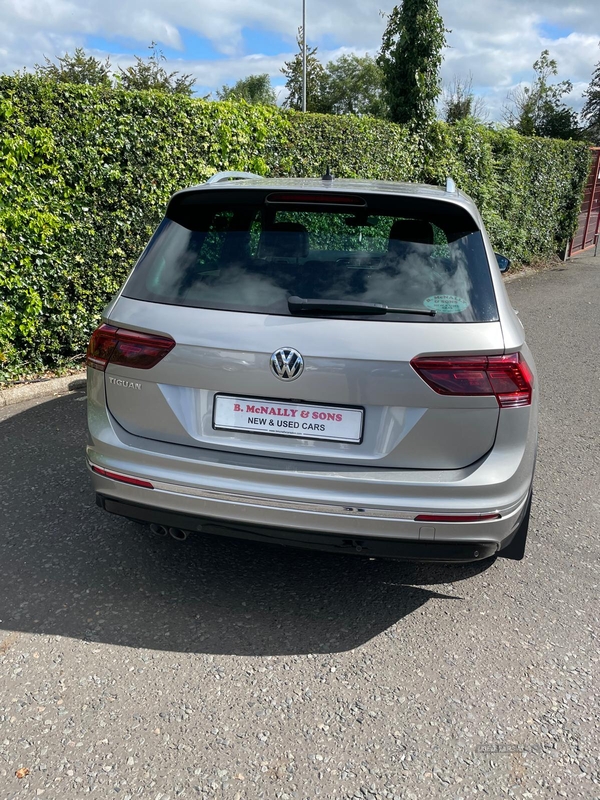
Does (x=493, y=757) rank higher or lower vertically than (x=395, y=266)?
lower

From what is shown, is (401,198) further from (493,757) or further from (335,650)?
(493,757)

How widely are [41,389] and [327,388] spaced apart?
4290 mm

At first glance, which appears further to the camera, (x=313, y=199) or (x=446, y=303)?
(x=313, y=199)

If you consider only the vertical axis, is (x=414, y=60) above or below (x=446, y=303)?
above

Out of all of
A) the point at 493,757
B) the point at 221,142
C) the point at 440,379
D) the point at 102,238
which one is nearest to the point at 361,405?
the point at 440,379

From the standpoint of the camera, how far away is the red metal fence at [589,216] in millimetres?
19641

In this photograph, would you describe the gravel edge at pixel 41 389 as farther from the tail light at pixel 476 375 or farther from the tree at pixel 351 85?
the tree at pixel 351 85

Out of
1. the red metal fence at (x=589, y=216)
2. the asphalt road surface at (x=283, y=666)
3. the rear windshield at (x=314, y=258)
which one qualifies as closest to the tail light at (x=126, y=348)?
the rear windshield at (x=314, y=258)

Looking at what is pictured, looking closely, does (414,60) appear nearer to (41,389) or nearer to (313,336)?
(41,389)

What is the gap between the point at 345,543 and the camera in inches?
107

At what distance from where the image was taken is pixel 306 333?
2.62m

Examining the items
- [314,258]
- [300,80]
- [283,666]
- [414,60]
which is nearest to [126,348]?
[314,258]

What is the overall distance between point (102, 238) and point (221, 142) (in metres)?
1.93

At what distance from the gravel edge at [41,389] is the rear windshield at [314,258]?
3.34m
